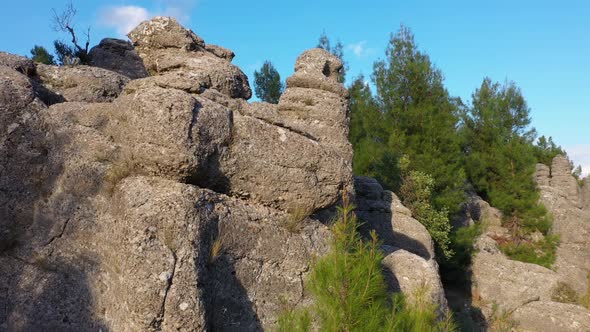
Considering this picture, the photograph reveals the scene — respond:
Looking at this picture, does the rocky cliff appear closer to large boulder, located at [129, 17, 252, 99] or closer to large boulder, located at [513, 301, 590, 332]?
large boulder, located at [129, 17, 252, 99]

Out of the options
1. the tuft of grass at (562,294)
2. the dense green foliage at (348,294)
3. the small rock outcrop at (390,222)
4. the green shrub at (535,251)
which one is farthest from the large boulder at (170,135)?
the green shrub at (535,251)

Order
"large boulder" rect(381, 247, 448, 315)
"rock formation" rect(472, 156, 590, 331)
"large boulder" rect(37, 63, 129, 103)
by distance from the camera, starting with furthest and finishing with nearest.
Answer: "rock formation" rect(472, 156, 590, 331), "large boulder" rect(37, 63, 129, 103), "large boulder" rect(381, 247, 448, 315)

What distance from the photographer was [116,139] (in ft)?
27.2

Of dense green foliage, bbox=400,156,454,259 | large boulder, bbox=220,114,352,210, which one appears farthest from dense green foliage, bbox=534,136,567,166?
large boulder, bbox=220,114,352,210

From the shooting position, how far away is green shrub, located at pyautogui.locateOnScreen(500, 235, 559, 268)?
1026 inches

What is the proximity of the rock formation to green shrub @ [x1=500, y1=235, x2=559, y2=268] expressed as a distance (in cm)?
62

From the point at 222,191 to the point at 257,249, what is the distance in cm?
104

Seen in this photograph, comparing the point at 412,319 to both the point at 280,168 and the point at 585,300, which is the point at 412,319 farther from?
the point at 585,300

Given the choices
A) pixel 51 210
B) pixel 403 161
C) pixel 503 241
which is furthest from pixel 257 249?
pixel 503 241

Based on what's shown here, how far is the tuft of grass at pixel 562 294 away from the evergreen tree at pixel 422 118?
492 centimetres

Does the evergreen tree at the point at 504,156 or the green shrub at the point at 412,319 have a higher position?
the evergreen tree at the point at 504,156

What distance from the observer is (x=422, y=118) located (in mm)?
24859

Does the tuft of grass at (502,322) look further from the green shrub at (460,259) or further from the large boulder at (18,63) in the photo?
the large boulder at (18,63)

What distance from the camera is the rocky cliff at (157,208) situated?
6.74 meters
